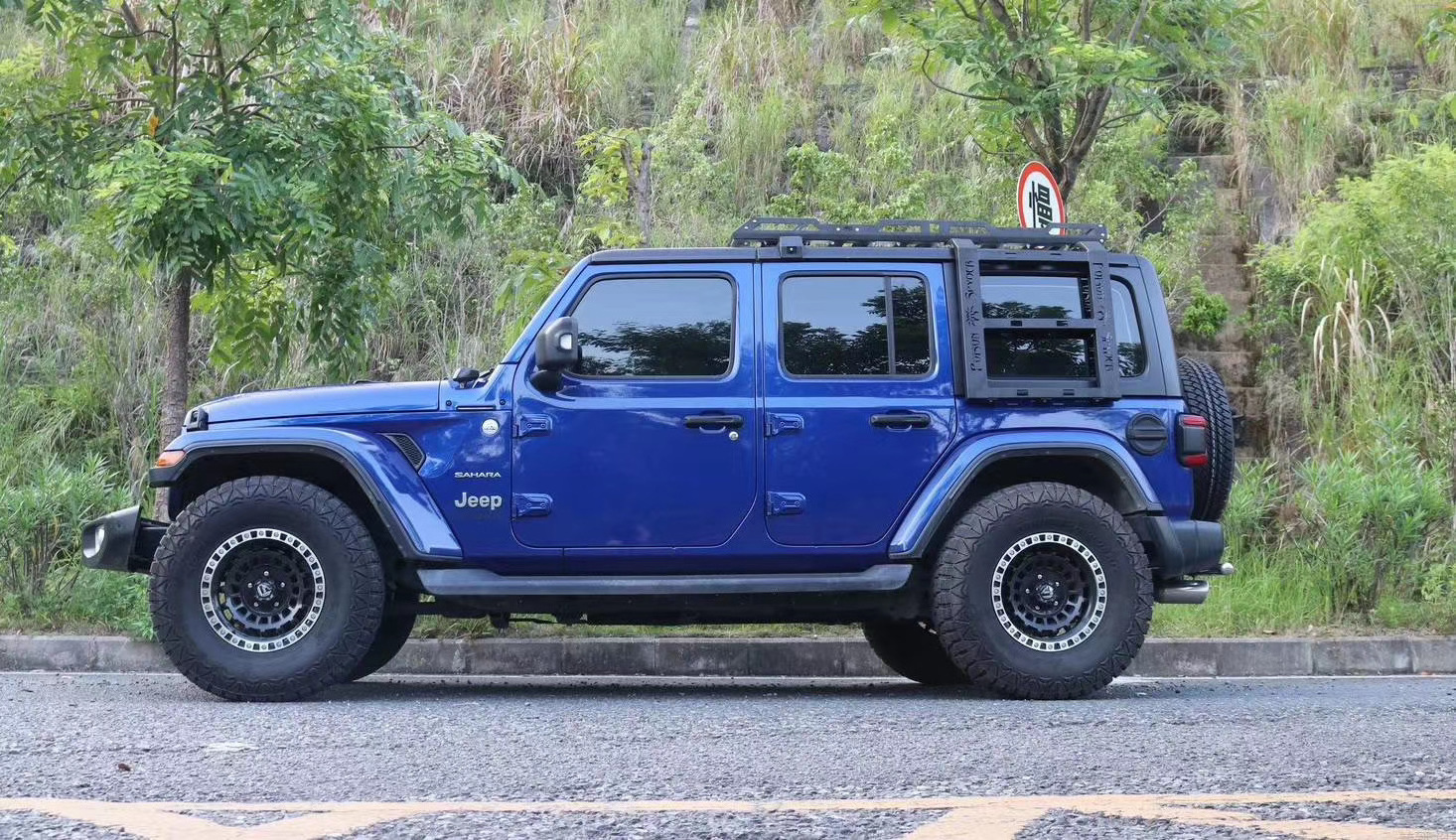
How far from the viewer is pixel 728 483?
738cm

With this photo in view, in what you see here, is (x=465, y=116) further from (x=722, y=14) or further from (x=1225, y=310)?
(x=1225, y=310)

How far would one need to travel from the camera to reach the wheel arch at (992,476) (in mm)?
7309

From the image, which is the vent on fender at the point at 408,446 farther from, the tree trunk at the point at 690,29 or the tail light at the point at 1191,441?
the tree trunk at the point at 690,29

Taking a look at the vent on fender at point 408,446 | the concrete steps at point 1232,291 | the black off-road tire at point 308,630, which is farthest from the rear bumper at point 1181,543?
the concrete steps at point 1232,291

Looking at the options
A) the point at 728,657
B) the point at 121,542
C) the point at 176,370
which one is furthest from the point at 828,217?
the point at 121,542

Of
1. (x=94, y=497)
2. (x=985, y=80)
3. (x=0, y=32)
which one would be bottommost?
(x=94, y=497)

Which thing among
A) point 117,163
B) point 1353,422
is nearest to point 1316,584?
point 1353,422

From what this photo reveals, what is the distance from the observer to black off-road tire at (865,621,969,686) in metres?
8.62

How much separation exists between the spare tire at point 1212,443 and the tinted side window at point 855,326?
128 cm

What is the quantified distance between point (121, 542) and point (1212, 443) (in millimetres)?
5003

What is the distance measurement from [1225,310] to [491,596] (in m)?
9.63

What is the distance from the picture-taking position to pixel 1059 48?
9.95 metres

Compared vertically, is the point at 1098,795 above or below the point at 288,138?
below

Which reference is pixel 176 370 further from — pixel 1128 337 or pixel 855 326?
pixel 1128 337
